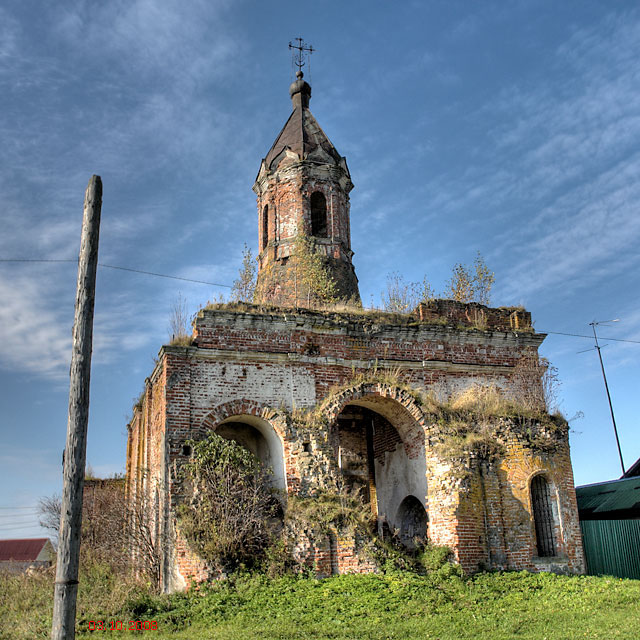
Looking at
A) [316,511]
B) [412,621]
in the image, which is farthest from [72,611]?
[316,511]

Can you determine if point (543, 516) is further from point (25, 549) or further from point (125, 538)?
point (25, 549)

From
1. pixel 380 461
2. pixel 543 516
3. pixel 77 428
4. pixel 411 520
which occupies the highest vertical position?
pixel 380 461

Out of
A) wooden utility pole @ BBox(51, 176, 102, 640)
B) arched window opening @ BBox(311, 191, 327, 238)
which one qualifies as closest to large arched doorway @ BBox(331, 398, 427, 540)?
arched window opening @ BBox(311, 191, 327, 238)

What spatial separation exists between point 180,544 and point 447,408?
644cm

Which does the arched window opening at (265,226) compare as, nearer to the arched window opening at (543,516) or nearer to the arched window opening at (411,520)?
the arched window opening at (411,520)

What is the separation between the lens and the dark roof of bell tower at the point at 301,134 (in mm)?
21109

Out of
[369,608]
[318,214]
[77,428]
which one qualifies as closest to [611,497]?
[369,608]

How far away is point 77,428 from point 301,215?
13355 millimetres

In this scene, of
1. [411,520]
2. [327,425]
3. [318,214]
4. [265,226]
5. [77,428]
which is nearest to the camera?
[77,428]

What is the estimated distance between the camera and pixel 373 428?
1703cm

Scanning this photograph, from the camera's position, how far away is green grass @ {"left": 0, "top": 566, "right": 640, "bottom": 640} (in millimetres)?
9969

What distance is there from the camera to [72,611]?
714 centimetres

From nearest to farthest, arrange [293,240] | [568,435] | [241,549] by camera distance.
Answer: [241,549] < [568,435] < [293,240]

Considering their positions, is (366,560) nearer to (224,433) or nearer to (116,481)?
(224,433)
